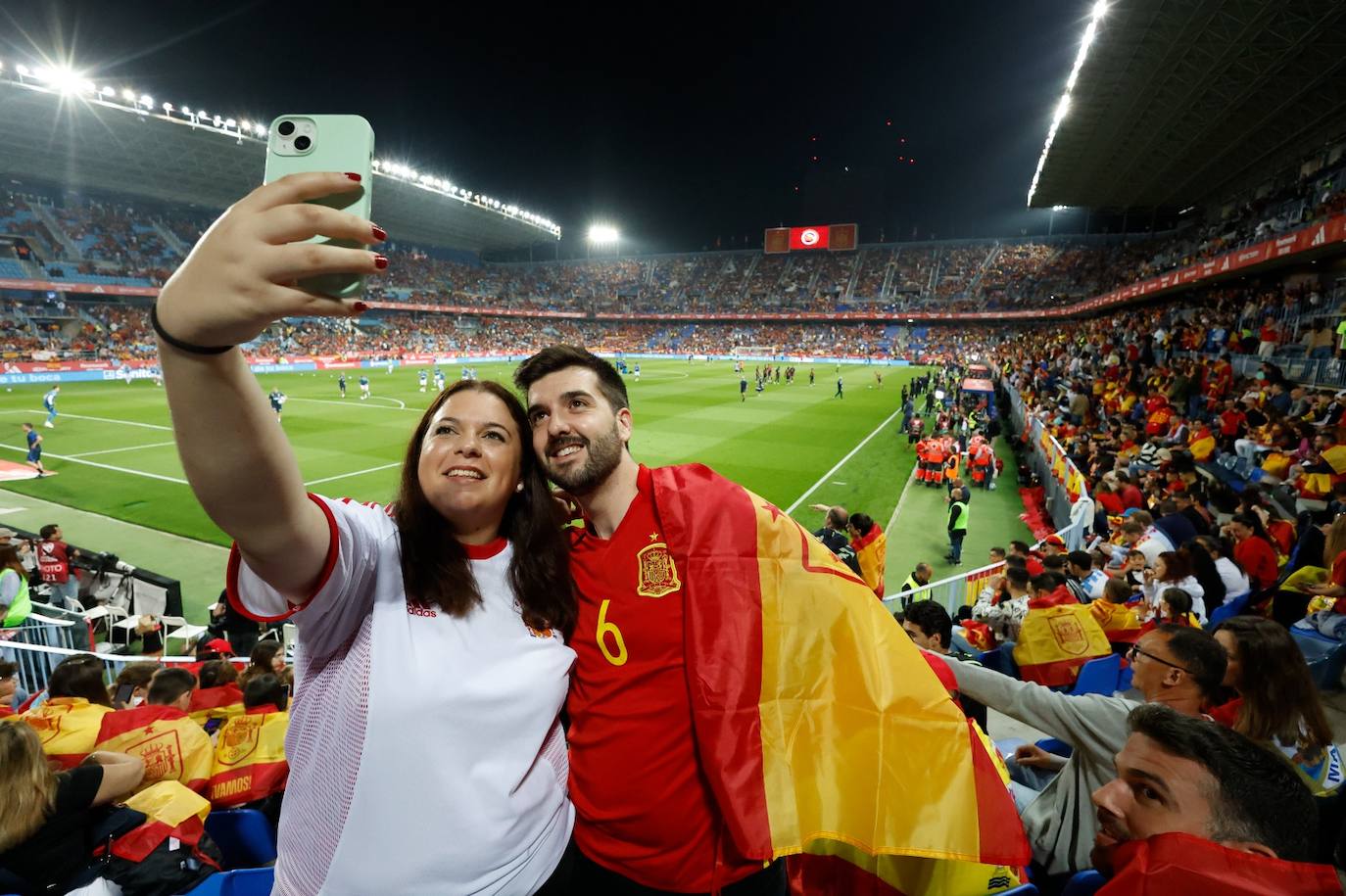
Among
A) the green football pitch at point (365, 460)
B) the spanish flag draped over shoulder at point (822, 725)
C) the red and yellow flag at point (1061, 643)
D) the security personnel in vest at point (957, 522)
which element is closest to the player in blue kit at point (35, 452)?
the green football pitch at point (365, 460)

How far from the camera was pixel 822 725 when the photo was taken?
81.8 inches

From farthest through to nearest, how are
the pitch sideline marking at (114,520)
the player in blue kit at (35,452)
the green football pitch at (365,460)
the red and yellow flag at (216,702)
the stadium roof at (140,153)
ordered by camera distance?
the stadium roof at (140,153) → the player in blue kit at (35,452) → the green football pitch at (365,460) → the pitch sideline marking at (114,520) → the red and yellow flag at (216,702)

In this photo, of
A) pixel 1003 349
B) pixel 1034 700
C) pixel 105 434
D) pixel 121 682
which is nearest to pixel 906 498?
pixel 1034 700

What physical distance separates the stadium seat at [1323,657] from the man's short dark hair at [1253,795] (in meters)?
5.73

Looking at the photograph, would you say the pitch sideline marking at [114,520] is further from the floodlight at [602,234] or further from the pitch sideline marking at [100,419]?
the floodlight at [602,234]

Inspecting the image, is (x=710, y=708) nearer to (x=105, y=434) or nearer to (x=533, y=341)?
(x=105, y=434)

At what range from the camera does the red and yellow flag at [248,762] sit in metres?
3.70

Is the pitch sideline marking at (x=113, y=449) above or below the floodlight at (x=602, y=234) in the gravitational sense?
below

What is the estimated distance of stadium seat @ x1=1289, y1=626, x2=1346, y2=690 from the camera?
5.74 metres

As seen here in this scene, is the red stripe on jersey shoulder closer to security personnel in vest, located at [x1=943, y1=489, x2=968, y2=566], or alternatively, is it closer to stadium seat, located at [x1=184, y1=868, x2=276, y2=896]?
stadium seat, located at [x1=184, y1=868, x2=276, y2=896]

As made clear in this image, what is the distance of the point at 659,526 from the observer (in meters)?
2.37

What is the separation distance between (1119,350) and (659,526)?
30.3 m

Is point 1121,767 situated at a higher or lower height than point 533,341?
→ lower

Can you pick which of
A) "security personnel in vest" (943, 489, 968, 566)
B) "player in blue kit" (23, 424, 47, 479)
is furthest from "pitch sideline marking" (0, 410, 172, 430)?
"security personnel in vest" (943, 489, 968, 566)
